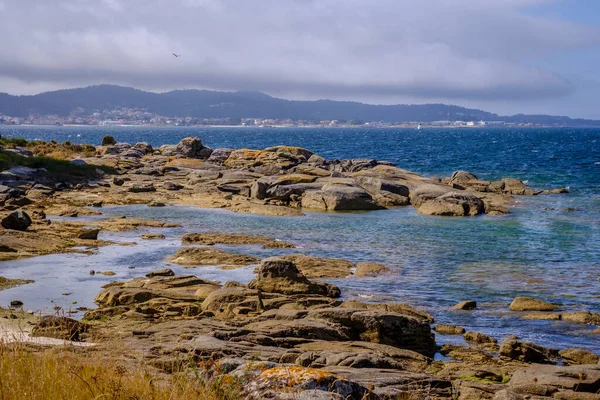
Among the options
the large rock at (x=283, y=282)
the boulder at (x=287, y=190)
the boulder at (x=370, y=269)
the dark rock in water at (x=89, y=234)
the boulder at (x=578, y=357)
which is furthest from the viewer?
the boulder at (x=287, y=190)

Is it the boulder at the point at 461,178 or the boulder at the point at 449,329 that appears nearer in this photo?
the boulder at the point at 449,329

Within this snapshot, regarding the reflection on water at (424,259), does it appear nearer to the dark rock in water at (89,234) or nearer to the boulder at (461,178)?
the dark rock in water at (89,234)

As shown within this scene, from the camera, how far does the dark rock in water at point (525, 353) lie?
42.3 ft

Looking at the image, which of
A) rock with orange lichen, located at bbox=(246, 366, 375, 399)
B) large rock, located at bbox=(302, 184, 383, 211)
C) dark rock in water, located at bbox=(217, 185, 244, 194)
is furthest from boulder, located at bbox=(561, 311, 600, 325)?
dark rock in water, located at bbox=(217, 185, 244, 194)

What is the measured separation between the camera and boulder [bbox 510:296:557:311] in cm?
1655

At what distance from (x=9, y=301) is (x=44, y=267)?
4.07m

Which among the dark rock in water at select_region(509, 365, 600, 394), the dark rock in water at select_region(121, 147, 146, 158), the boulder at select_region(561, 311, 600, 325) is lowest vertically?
the boulder at select_region(561, 311, 600, 325)

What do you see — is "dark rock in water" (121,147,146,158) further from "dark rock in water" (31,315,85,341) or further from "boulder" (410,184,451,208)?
"dark rock in water" (31,315,85,341)

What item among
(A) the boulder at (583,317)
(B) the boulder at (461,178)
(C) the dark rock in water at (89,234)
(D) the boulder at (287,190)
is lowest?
(A) the boulder at (583,317)

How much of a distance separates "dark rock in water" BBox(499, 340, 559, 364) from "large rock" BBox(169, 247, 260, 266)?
398 inches

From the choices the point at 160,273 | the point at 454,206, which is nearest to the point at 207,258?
the point at 160,273

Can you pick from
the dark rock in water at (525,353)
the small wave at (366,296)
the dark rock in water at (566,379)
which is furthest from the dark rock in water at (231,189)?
the dark rock in water at (566,379)

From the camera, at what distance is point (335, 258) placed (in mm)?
22578

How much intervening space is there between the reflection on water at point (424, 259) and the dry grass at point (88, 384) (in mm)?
8155
